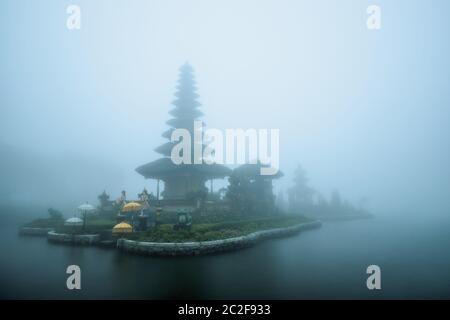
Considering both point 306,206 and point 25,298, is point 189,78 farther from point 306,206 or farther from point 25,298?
point 306,206

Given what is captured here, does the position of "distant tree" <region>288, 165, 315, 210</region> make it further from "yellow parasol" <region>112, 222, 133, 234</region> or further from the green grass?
"yellow parasol" <region>112, 222, 133, 234</region>

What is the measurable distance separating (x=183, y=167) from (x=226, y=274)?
18.9 metres

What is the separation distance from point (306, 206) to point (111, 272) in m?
51.0

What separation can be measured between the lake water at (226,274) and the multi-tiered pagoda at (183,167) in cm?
1204

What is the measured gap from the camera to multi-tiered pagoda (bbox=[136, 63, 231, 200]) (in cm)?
3019

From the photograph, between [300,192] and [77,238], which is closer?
[77,238]

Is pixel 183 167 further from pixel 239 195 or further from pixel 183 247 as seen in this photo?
pixel 183 247

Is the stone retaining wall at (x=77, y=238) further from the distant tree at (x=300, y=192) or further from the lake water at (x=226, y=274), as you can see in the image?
the distant tree at (x=300, y=192)

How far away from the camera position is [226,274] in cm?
1219

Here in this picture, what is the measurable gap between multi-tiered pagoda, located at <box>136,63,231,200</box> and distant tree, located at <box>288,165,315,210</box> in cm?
3273

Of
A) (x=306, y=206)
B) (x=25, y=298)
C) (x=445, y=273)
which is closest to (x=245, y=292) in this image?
(x=25, y=298)

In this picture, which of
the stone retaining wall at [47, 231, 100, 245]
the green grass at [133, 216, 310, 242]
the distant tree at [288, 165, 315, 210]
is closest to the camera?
the green grass at [133, 216, 310, 242]

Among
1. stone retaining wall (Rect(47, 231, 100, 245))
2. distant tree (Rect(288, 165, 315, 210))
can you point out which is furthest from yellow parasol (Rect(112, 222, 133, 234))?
distant tree (Rect(288, 165, 315, 210))

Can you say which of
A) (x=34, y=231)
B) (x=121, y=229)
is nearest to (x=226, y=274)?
(x=121, y=229)
